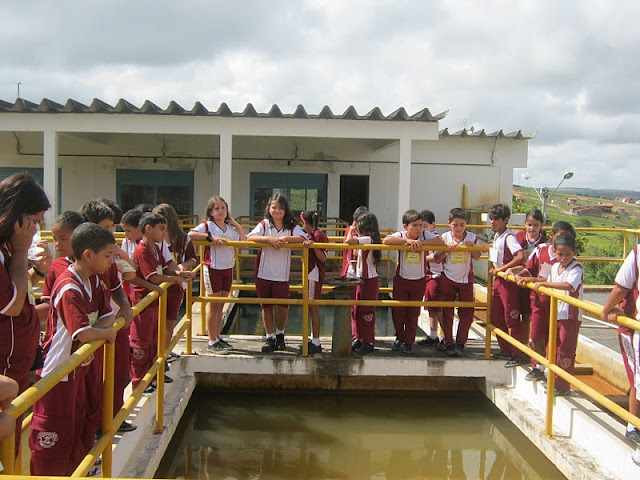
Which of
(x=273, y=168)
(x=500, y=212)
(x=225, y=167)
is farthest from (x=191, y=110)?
(x=500, y=212)

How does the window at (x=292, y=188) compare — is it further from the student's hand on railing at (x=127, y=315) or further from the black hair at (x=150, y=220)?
the student's hand on railing at (x=127, y=315)

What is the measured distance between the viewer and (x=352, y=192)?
15344 millimetres

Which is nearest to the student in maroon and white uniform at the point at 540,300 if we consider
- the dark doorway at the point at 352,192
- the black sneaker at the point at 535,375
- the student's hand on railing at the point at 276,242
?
the black sneaker at the point at 535,375

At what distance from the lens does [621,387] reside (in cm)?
537

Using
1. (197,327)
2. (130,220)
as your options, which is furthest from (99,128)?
(130,220)

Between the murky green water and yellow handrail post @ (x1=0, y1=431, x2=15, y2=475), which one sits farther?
the murky green water

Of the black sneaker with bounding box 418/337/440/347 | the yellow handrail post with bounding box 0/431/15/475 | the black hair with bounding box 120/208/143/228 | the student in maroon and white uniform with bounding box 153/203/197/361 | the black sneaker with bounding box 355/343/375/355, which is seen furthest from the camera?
the black sneaker with bounding box 418/337/440/347

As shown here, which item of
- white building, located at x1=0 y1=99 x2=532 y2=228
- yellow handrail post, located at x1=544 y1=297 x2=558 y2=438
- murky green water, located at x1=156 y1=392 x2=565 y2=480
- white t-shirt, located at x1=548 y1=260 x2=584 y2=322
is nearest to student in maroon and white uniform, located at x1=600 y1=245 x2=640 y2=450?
yellow handrail post, located at x1=544 y1=297 x2=558 y2=438

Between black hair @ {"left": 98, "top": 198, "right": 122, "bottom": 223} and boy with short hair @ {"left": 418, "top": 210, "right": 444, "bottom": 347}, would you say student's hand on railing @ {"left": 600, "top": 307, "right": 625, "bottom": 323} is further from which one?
black hair @ {"left": 98, "top": 198, "right": 122, "bottom": 223}

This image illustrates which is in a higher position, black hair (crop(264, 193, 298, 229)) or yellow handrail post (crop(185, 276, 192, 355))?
black hair (crop(264, 193, 298, 229))

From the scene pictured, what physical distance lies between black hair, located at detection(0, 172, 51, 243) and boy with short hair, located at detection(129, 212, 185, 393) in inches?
58.9

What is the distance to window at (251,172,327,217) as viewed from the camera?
1422 centimetres

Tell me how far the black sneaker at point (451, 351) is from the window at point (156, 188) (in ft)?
32.7

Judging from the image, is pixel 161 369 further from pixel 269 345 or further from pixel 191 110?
pixel 191 110
